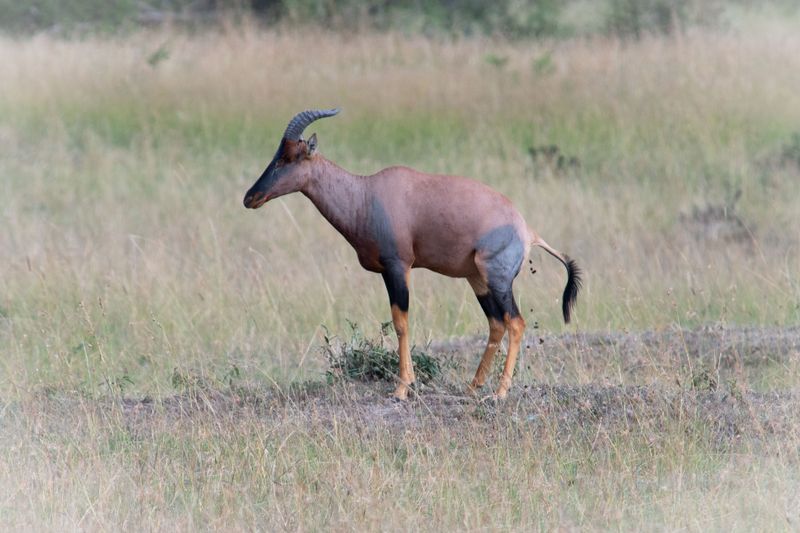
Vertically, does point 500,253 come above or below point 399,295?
above

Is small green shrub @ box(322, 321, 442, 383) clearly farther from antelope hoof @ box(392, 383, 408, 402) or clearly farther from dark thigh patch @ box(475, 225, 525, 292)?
dark thigh patch @ box(475, 225, 525, 292)

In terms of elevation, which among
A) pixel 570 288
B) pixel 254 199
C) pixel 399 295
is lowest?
pixel 570 288

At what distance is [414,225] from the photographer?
286 inches

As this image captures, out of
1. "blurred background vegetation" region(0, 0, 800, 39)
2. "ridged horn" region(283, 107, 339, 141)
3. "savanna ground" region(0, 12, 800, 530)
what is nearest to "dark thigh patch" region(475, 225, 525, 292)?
"savanna ground" region(0, 12, 800, 530)

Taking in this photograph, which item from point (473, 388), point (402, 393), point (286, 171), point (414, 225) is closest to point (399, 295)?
point (414, 225)

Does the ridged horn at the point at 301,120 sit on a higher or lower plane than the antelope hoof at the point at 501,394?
higher

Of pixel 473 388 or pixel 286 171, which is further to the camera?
pixel 473 388

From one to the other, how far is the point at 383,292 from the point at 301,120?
3.80m

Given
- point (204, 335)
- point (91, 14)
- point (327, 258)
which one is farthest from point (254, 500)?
point (91, 14)

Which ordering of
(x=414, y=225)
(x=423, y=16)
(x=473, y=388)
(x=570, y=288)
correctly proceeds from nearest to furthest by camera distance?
(x=414, y=225), (x=473, y=388), (x=570, y=288), (x=423, y=16)

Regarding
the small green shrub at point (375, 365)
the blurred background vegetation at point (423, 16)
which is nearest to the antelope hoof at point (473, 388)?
the small green shrub at point (375, 365)

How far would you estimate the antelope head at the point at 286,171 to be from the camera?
736 centimetres

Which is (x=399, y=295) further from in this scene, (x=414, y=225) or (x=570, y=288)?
Result: (x=570, y=288)

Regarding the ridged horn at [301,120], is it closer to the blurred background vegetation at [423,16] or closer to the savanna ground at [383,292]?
the savanna ground at [383,292]
